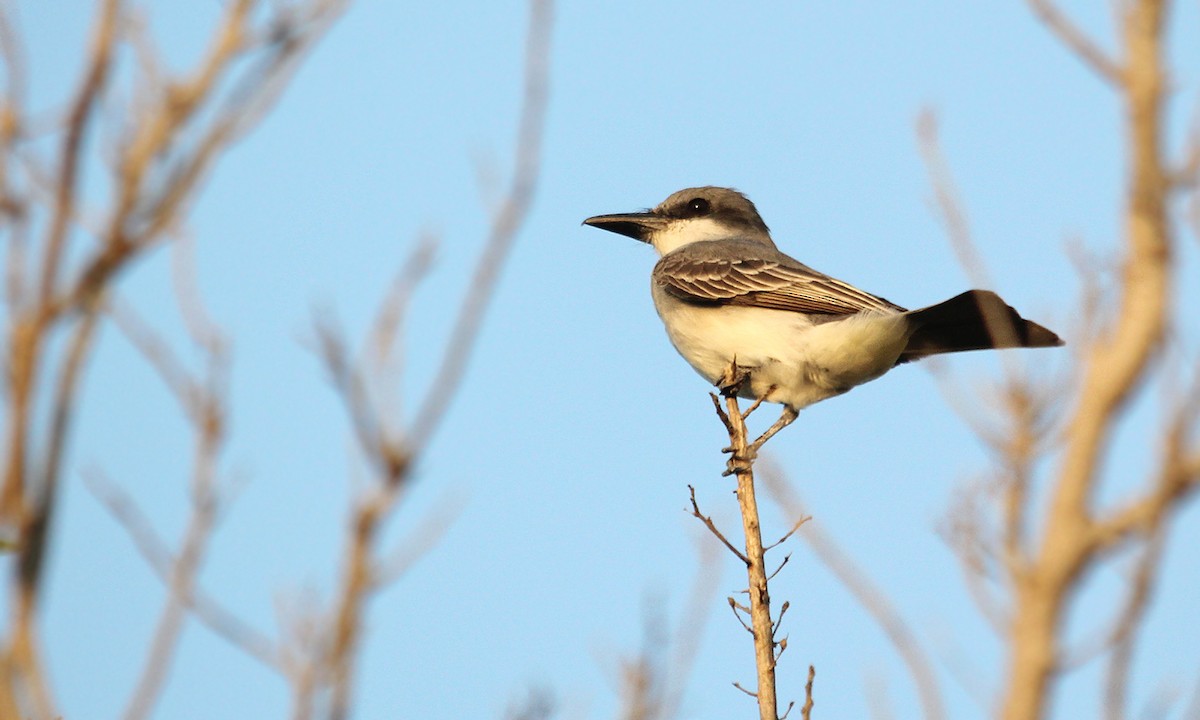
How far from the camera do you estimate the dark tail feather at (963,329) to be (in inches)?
270

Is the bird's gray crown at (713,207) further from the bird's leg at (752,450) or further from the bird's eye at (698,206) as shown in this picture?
the bird's leg at (752,450)

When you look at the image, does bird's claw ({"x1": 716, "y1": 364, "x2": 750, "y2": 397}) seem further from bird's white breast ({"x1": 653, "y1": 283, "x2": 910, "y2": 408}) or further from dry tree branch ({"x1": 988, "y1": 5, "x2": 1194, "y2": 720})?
dry tree branch ({"x1": 988, "y1": 5, "x2": 1194, "y2": 720})

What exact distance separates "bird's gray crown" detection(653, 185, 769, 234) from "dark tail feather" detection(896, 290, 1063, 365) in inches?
104

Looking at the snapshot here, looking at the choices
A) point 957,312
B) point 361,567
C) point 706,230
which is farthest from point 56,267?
point 706,230

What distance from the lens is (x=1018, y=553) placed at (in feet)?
6.80

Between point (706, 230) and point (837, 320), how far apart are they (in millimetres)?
2768

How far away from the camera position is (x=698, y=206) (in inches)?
427

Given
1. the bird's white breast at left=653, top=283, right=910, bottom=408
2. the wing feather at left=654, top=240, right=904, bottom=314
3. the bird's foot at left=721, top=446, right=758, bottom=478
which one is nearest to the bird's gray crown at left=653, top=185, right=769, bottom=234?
the wing feather at left=654, top=240, right=904, bottom=314

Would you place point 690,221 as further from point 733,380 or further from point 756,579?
point 756,579

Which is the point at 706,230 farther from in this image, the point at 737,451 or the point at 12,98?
the point at 12,98

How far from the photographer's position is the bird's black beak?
10.7m

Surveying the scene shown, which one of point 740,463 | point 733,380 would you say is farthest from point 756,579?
point 733,380

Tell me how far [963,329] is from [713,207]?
133 inches

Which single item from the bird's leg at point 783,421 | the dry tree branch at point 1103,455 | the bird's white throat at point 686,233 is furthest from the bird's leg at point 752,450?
the dry tree branch at point 1103,455
